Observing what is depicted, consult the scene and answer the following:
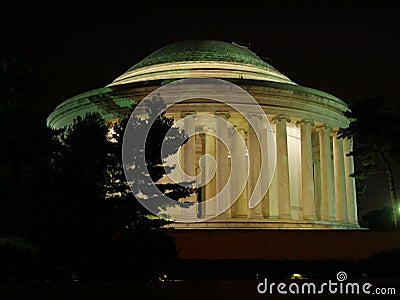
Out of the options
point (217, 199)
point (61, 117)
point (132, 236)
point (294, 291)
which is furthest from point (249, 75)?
point (294, 291)

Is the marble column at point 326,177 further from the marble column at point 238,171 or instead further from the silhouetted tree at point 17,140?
the silhouetted tree at point 17,140

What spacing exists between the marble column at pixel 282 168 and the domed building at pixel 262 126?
0.09 metres

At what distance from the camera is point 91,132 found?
127 feet

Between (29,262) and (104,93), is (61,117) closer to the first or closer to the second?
(104,93)

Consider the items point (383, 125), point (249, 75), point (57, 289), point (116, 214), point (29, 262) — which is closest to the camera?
point (57, 289)

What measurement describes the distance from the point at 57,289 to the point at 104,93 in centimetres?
3374

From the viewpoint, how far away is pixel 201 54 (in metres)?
65.8

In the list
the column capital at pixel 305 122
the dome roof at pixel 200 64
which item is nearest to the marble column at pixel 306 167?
the column capital at pixel 305 122

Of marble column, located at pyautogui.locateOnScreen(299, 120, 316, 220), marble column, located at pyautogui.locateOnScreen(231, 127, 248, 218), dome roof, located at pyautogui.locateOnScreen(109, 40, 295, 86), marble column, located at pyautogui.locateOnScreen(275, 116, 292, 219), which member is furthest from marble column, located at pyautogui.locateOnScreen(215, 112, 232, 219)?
marble column, located at pyautogui.locateOnScreen(299, 120, 316, 220)

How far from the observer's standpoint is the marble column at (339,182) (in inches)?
2514

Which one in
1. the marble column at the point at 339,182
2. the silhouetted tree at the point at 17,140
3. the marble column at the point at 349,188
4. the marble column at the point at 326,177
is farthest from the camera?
the marble column at the point at 349,188

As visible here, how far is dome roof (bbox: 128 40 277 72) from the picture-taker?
6562 centimetres

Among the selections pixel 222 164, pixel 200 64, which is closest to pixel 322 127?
pixel 222 164

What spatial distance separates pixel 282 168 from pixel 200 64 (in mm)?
13430
